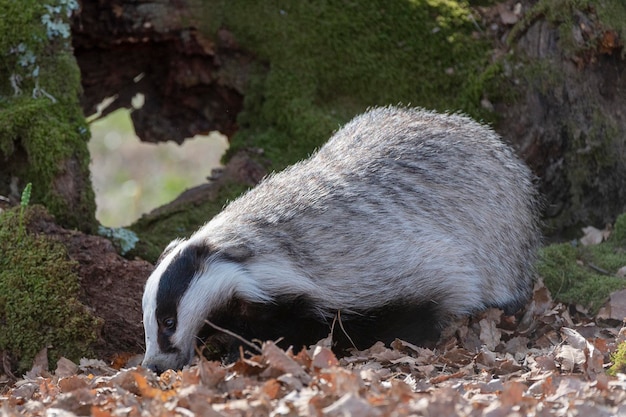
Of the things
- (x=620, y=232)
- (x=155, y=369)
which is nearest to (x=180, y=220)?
(x=155, y=369)

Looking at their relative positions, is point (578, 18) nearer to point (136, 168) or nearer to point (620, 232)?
point (620, 232)

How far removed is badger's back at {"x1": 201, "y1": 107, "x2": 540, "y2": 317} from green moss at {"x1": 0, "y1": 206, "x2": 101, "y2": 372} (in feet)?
3.32

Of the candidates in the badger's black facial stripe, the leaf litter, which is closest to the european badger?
the badger's black facial stripe

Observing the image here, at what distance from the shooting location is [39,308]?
518cm

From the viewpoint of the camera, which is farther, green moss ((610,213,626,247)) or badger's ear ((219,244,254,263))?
green moss ((610,213,626,247))

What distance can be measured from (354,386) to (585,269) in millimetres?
3193

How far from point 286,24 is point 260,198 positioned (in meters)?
2.36

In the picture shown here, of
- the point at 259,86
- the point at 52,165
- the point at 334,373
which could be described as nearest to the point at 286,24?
the point at 259,86

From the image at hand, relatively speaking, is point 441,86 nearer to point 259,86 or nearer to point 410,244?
point 259,86

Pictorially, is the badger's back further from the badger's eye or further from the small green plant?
the small green plant

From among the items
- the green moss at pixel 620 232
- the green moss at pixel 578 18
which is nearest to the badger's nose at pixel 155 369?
the green moss at pixel 620 232

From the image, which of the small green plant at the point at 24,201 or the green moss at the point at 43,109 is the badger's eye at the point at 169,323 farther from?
the green moss at the point at 43,109

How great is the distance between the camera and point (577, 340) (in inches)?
175

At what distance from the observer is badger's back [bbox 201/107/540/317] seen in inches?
188
